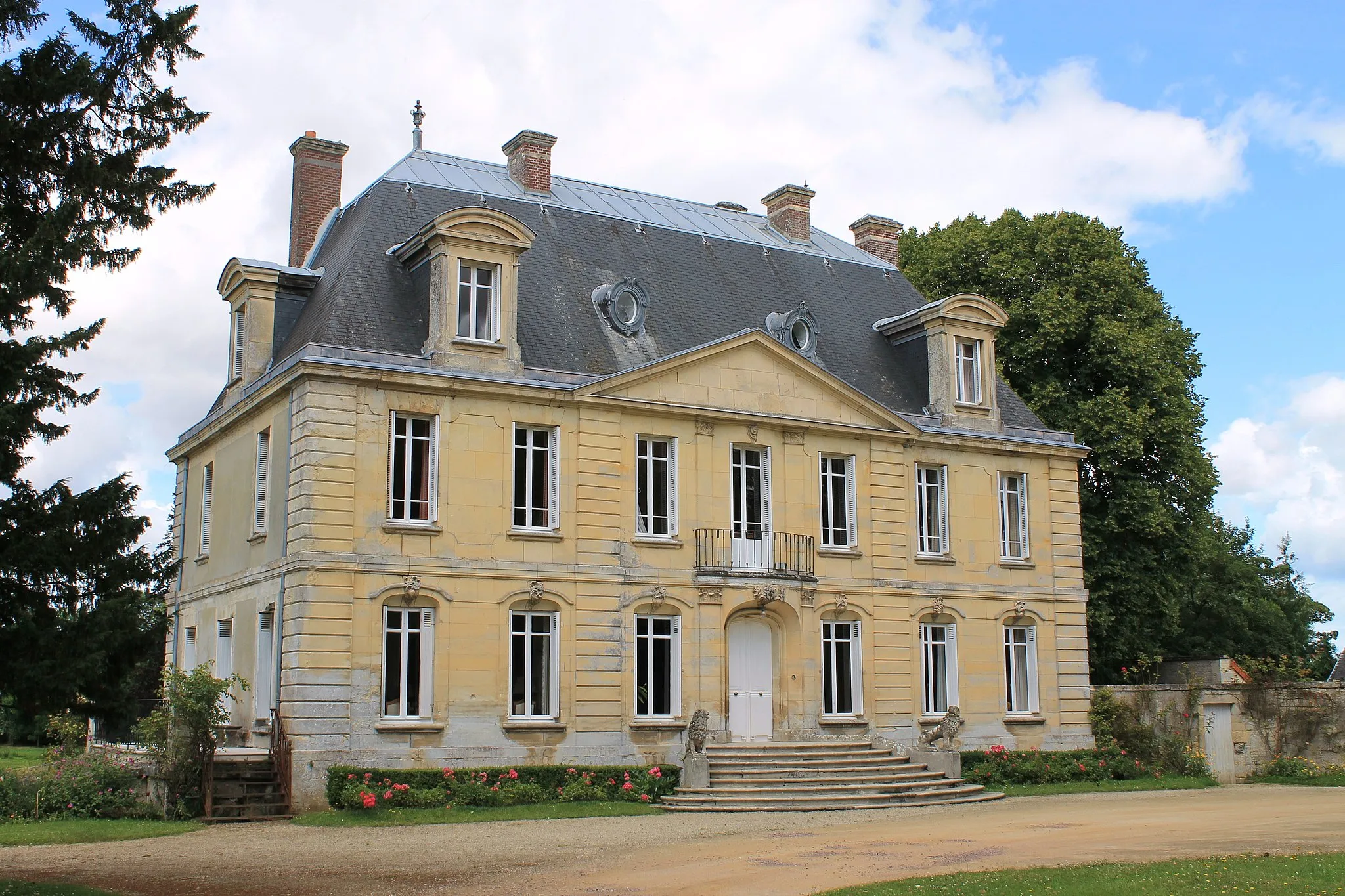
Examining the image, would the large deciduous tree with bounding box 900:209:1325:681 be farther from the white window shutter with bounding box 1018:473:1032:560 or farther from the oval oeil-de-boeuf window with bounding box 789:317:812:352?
the oval oeil-de-boeuf window with bounding box 789:317:812:352

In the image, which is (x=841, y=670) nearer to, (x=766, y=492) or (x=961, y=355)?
(x=766, y=492)

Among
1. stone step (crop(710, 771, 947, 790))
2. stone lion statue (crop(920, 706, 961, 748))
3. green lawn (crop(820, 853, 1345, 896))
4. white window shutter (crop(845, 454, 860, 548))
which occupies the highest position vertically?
Result: white window shutter (crop(845, 454, 860, 548))

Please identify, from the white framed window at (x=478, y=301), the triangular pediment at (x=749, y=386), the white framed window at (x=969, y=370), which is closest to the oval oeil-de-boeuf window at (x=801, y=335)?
the triangular pediment at (x=749, y=386)

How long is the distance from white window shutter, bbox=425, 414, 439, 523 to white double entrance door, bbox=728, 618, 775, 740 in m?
5.78

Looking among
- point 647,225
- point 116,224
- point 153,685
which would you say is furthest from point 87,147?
point 153,685

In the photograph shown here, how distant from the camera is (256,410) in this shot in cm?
2223

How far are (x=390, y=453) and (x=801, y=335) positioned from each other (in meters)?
8.89

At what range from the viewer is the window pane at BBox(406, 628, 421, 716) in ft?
66.6

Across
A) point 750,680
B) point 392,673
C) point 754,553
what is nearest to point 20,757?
point 392,673

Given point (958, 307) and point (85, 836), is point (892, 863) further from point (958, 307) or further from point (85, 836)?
point (958, 307)

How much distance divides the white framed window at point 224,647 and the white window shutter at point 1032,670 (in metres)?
15.0

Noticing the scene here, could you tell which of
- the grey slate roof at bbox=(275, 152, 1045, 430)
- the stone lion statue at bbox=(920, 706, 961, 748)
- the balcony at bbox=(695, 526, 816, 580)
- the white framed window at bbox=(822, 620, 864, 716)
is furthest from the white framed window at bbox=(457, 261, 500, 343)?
the stone lion statue at bbox=(920, 706, 961, 748)

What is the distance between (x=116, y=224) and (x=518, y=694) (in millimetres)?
11716

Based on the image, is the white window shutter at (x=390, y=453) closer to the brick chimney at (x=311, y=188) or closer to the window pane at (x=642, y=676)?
the window pane at (x=642, y=676)
